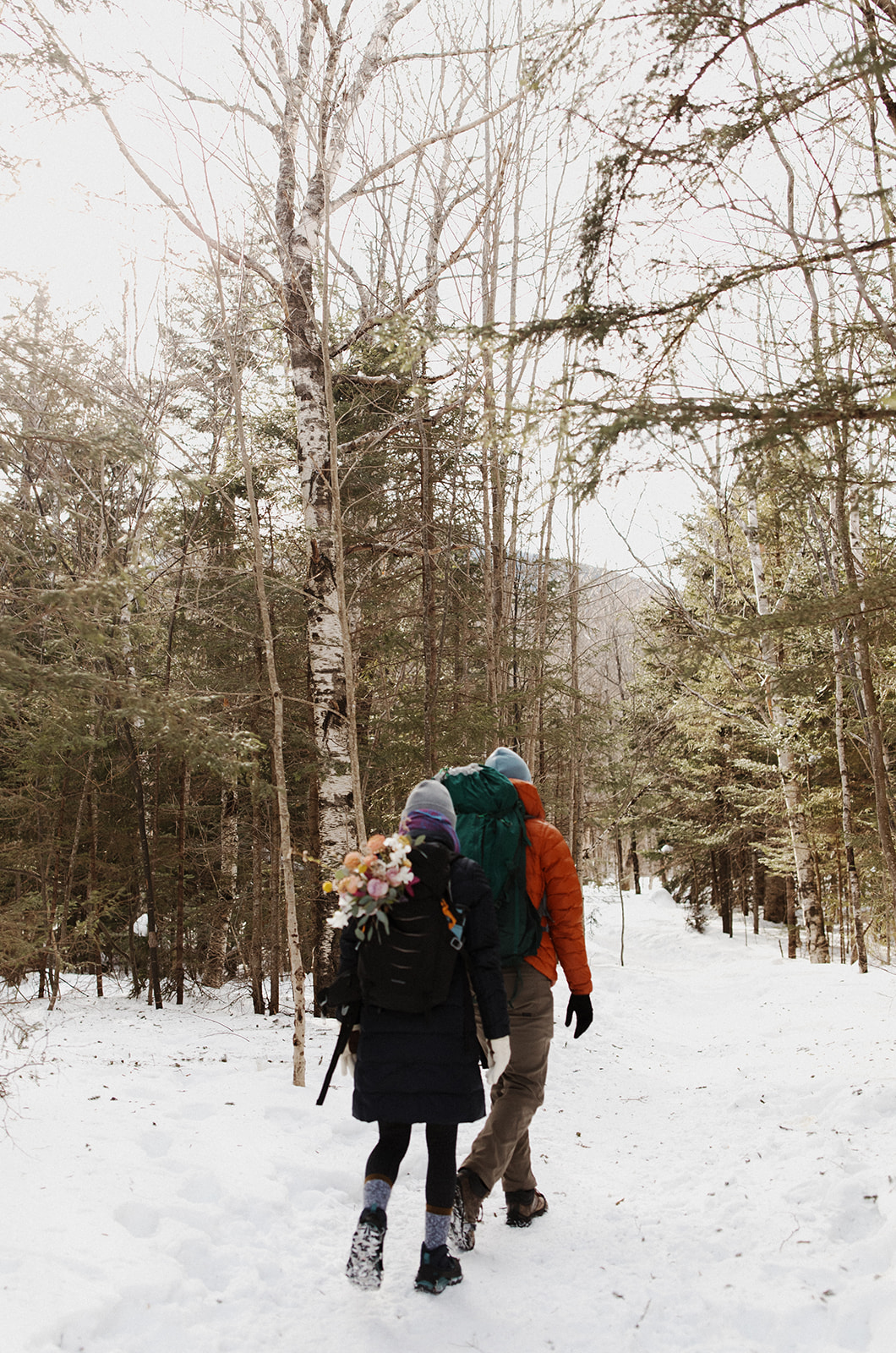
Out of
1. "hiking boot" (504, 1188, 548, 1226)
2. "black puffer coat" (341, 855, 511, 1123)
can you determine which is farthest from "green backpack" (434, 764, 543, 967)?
"hiking boot" (504, 1188, 548, 1226)

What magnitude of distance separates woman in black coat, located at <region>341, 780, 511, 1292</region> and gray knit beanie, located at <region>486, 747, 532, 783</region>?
0.97 meters

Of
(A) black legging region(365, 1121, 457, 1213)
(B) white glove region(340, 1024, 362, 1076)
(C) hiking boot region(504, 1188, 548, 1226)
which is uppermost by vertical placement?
(B) white glove region(340, 1024, 362, 1076)

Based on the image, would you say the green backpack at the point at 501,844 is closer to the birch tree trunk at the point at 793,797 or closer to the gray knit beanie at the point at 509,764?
the gray knit beanie at the point at 509,764

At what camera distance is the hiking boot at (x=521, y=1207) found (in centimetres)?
351

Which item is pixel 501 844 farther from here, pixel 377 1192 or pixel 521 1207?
pixel 521 1207

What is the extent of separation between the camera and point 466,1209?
322 centimetres

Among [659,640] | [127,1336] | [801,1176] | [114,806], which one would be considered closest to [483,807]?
[127,1336]

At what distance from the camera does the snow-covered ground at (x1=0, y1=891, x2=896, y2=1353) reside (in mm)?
2600

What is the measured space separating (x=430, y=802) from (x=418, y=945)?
58 cm

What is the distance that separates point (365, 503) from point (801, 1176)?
770cm

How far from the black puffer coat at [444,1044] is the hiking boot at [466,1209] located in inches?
24.4

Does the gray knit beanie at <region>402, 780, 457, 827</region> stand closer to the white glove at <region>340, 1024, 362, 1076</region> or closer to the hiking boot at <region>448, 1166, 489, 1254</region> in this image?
the white glove at <region>340, 1024, 362, 1076</region>

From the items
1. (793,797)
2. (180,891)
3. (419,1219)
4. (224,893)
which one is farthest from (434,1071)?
(793,797)

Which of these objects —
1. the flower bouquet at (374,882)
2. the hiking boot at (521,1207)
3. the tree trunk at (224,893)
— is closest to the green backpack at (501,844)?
the flower bouquet at (374,882)
